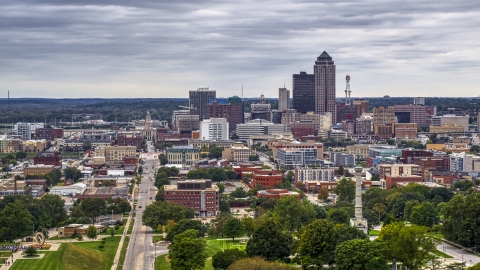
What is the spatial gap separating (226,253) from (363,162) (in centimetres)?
7294

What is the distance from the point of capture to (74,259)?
54688 millimetres

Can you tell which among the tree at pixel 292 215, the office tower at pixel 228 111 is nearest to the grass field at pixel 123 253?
the tree at pixel 292 215

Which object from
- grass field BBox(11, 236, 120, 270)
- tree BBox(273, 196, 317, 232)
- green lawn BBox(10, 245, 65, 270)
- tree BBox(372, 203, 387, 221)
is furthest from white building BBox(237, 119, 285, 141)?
green lawn BBox(10, 245, 65, 270)

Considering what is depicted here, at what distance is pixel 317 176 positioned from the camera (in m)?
100

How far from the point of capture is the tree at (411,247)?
47.5 metres

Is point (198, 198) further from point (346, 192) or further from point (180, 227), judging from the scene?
point (180, 227)

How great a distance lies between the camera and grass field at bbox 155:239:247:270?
173ft

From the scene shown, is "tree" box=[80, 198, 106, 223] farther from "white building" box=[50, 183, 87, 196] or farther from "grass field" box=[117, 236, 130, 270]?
"white building" box=[50, 183, 87, 196]

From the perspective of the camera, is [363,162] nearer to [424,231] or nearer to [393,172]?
[393,172]

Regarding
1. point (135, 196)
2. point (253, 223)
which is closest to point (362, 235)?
point (253, 223)

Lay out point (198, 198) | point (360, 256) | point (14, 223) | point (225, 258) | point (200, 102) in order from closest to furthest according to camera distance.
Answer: point (360, 256) → point (225, 258) → point (14, 223) → point (198, 198) → point (200, 102)

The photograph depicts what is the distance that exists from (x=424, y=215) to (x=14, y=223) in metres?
28.8

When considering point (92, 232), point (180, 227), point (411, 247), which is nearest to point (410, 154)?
point (180, 227)

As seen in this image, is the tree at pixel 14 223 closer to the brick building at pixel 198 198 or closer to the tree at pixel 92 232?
the tree at pixel 92 232
